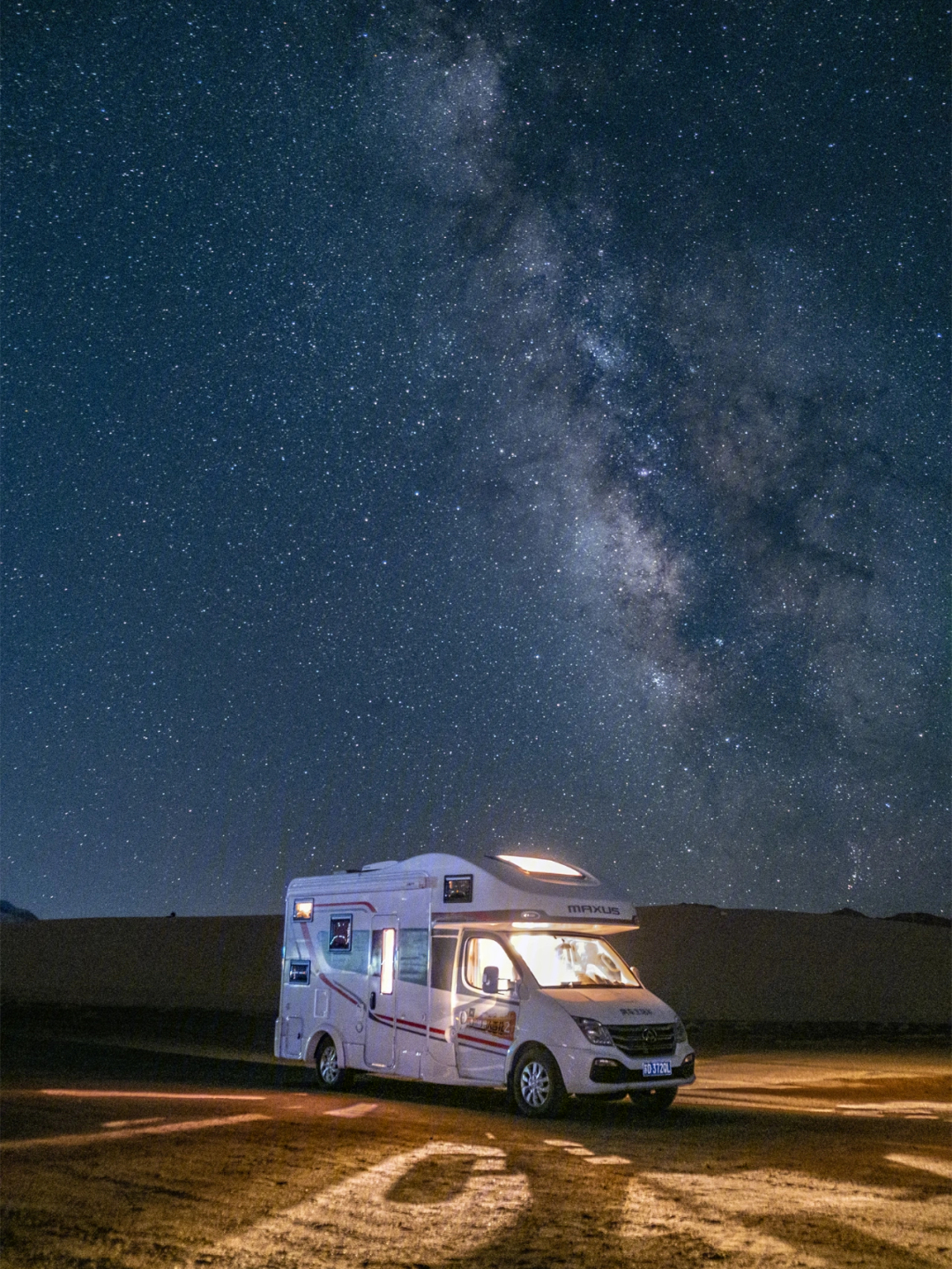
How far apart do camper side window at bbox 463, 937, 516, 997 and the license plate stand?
166 cm

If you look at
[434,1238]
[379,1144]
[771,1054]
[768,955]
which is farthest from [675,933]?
[434,1238]

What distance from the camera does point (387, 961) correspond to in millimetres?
14750

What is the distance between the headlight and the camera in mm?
12031

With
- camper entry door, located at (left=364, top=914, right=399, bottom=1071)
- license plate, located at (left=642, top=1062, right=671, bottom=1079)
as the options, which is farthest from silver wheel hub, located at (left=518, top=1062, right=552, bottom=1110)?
camper entry door, located at (left=364, top=914, right=399, bottom=1071)

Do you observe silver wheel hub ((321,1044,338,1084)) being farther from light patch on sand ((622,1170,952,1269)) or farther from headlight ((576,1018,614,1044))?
light patch on sand ((622,1170,952,1269))

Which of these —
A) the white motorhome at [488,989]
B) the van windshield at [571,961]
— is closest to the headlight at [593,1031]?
the white motorhome at [488,989]

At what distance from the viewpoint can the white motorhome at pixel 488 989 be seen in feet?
40.3

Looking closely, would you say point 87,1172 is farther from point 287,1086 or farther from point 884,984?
point 884,984

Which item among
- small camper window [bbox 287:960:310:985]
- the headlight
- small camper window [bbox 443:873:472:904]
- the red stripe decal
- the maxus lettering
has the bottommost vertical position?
the red stripe decal

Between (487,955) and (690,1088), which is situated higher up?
(487,955)

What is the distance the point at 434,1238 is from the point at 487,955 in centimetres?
683

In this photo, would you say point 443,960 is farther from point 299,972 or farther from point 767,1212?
point 767,1212

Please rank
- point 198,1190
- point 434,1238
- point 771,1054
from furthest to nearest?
point 771,1054
point 198,1190
point 434,1238

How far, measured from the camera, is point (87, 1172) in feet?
26.5
